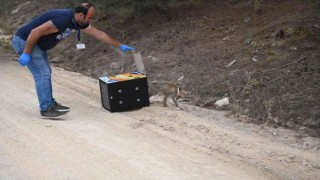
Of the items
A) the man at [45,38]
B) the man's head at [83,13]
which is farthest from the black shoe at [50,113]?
the man's head at [83,13]

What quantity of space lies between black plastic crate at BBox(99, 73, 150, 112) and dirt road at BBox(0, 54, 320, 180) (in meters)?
0.16

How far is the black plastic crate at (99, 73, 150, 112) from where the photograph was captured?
7473 millimetres

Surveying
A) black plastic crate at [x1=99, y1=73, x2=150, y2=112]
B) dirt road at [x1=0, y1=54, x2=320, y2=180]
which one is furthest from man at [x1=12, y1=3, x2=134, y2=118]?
black plastic crate at [x1=99, y1=73, x2=150, y2=112]

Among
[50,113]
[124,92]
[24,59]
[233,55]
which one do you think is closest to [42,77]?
[24,59]

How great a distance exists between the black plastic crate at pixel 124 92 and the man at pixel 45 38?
735mm

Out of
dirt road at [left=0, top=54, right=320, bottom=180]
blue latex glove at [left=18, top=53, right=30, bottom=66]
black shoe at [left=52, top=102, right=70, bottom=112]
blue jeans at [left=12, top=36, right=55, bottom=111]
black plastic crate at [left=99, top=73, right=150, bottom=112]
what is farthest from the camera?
black plastic crate at [left=99, top=73, right=150, bottom=112]

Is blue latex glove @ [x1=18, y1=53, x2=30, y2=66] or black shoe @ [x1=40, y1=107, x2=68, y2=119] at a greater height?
blue latex glove @ [x1=18, y1=53, x2=30, y2=66]

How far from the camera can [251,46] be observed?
9672mm

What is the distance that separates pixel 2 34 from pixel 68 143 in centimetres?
1144

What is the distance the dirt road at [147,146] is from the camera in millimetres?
5211

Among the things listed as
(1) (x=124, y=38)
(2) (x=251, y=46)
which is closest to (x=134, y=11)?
(1) (x=124, y=38)

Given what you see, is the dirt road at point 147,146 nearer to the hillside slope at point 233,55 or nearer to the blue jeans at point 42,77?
the blue jeans at point 42,77

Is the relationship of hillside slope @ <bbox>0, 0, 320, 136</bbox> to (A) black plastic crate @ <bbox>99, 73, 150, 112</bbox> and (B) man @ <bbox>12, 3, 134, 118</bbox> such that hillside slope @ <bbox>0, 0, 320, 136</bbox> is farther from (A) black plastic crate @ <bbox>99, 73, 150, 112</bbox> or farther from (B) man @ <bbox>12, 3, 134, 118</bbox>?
(B) man @ <bbox>12, 3, 134, 118</bbox>

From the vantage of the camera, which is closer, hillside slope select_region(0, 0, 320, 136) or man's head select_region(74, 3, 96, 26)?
man's head select_region(74, 3, 96, 26)
